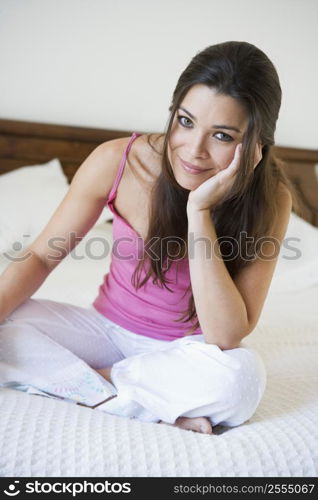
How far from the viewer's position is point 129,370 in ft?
3.82

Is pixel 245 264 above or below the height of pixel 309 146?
above

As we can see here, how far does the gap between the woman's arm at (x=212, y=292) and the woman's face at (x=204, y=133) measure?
0.29 ft

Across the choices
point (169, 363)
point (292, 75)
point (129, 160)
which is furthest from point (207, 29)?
point (169, 363)

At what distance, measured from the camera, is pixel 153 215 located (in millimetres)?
1300

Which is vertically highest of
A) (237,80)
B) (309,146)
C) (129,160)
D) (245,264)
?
(237,80)

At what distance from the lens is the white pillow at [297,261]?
7.32ft

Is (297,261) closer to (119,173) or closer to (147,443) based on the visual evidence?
(119,173)

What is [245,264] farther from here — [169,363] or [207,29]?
[207,29]

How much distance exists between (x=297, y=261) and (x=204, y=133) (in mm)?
1377

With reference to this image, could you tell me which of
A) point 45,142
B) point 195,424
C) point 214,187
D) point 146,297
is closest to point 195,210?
point 214,187

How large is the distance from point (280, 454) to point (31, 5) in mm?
2171

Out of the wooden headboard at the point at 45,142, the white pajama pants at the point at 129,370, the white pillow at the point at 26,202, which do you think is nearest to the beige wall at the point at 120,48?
the wooden headboard at the point at 45,142

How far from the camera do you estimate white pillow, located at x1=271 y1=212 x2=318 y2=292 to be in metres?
2.23

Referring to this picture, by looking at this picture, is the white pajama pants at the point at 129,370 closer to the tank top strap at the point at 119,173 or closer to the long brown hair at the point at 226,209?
the long brown hair at the point at 226,209
